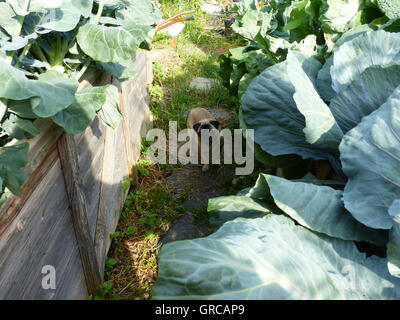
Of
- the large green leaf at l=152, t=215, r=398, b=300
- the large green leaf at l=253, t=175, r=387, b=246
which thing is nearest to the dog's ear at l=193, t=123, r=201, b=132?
the large green leaf at l=253, t=175, r=387, b=246

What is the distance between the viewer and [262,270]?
81cm

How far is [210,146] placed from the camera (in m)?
3.61

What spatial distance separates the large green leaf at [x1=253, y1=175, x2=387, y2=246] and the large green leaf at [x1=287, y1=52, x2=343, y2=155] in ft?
0.79

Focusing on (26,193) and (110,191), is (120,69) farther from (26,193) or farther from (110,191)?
(26,193)

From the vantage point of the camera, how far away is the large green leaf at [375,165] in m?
1.00

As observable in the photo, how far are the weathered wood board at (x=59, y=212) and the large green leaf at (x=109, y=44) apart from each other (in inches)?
11.0

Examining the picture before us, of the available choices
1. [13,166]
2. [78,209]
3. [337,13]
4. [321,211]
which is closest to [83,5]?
[13,166]

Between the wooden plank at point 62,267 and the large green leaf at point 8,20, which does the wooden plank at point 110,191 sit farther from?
the large green leaf at point 8,20

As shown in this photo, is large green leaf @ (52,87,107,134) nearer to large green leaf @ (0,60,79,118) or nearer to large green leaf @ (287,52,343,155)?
large green leaf @ (0,60,79,118)

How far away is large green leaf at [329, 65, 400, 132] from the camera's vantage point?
1.16 meters

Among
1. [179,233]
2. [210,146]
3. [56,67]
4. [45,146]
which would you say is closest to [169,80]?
[210,146]

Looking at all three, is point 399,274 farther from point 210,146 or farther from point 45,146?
point 210,146

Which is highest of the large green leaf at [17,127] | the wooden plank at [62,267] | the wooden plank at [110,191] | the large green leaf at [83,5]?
the large green leaf at [83,5]

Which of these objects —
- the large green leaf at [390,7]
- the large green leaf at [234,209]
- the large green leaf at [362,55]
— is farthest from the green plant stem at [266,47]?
the large green leaf at [234,209]
